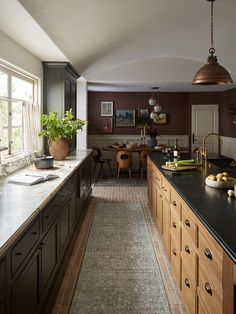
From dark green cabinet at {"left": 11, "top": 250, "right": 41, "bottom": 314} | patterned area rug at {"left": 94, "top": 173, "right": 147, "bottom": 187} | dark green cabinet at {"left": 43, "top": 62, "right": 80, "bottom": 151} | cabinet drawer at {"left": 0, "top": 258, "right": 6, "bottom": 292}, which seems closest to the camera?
cabinet drawer at {"left": 0, "top": 258, "right": 6, "bottom": 292}

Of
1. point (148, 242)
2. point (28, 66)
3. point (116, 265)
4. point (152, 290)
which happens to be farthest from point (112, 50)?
point (152, 290)

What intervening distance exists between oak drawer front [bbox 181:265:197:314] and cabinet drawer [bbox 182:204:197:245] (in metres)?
0.30

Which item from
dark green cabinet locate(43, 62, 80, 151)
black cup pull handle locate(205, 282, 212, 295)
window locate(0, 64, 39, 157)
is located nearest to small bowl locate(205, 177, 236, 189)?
black cup pull handle locate(205, 282, 212, 295)

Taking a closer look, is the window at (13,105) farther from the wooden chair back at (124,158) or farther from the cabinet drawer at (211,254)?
the wooden chair back at (124,158)

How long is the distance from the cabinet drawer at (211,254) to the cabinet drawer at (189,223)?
0.42 feet

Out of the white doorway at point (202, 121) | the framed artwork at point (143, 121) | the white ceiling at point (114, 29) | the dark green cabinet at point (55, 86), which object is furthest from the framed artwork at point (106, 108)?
the dark green cabinet at point (55, 86)

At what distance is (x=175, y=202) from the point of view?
298cm

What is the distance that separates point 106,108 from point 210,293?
9.60 meters

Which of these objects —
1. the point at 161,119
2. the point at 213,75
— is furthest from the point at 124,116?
the point at 213,75

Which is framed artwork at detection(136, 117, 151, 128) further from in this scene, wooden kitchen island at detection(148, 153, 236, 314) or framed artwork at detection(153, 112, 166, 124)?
wooden kitchen island at detection(148, 153, 236, 314)

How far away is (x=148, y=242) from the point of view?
4.21 metres

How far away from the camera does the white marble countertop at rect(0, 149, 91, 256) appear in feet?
5.70

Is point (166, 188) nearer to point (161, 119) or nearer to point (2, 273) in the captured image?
point (2, 273)

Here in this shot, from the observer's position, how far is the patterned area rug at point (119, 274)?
8.91 ft
